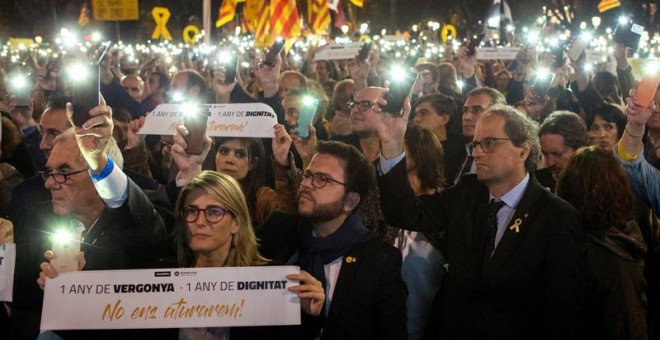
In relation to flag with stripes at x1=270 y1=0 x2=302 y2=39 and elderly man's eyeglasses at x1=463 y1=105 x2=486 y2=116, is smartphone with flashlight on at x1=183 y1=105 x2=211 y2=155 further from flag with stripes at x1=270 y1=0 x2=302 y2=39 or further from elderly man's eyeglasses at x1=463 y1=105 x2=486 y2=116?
flag with stripes at x1=270 y1=0 x2=302 y2=39

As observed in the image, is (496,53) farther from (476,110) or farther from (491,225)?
(491,225)

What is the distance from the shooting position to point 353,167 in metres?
4.49

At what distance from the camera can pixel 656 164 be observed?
19.6 ft

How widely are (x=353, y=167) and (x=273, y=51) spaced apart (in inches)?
154

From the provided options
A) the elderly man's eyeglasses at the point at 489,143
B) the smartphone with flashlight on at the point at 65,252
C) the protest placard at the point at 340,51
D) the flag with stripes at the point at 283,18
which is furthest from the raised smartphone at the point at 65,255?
the flag with stripes at the point at 283,18

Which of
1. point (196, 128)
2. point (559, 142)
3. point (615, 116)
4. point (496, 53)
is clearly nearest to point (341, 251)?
point (196, 128)

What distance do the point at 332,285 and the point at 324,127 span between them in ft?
13.6

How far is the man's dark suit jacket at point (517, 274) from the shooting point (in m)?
4.25

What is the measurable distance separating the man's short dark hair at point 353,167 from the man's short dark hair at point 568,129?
77.6 inches

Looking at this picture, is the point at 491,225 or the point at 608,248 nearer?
the point at 491,225

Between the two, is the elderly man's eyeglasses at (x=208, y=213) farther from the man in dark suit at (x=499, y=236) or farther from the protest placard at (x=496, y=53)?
the protest placard at (x=496, y=53)

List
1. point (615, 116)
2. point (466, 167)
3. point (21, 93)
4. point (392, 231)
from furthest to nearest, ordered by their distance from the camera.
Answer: point (21, 93)
point (615, 116)
point (466, 167)
point (392, 231)

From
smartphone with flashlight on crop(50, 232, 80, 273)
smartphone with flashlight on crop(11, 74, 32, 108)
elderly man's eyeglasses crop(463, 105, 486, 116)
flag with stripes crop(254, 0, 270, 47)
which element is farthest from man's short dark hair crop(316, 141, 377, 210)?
flag with stripes crop(254, 0, 270, 47)

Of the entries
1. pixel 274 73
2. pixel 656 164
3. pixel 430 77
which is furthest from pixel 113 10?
pixel 656 164
